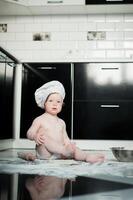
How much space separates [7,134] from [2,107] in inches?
11.1

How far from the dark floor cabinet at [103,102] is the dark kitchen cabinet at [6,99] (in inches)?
22.5

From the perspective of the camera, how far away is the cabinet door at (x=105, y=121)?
301cm

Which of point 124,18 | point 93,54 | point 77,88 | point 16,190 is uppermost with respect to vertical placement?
point 124,18

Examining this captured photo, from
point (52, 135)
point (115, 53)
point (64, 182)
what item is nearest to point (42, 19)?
point (115, 53)

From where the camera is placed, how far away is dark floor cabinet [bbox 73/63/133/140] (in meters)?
3.02

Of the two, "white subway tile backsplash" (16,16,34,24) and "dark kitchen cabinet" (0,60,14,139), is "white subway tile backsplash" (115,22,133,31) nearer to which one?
"white subway tile backsplash" (16,16,34,24)

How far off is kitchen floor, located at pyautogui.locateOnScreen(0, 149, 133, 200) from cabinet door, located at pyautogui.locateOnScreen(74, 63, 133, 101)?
176 centimetres

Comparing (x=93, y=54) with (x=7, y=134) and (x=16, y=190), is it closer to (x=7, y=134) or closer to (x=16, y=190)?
(x=7, y=134)

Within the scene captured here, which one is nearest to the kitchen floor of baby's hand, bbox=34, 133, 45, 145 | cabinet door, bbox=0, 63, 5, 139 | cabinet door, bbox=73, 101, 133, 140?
baby's hand, bbox=34, 133, 45, 145

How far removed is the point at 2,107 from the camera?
274cm

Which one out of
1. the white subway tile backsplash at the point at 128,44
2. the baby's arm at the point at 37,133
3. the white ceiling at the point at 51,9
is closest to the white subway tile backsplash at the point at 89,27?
the white ceiling at the point at 51,9

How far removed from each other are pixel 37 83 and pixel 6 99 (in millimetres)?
375

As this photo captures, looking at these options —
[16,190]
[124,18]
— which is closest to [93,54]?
[124,18]

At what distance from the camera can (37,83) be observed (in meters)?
3.14
